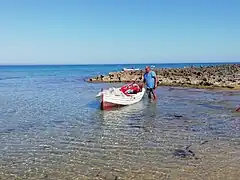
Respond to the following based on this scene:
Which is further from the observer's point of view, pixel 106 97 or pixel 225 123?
pixel 106 97

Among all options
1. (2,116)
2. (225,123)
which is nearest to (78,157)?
(225,123)

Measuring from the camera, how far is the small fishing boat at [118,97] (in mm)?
20953

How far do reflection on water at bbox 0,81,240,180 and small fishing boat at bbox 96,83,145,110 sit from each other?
4.39 ft

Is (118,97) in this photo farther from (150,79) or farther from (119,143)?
(119,143)

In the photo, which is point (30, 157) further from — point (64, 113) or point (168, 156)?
point (64, 113)

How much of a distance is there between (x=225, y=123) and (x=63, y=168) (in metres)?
8.91

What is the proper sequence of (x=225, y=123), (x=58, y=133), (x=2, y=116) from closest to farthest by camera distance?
(x=58, y=133) → (x=225, y=123) → (x=2, y=116)

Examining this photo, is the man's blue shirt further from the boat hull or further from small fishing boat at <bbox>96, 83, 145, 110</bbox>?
the boat hull

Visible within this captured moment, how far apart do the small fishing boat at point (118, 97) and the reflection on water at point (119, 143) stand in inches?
52.7

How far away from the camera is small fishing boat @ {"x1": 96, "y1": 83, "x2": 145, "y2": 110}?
68.7ft

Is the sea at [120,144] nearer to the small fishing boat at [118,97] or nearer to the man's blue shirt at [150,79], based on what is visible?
the small fishing boat at [118,97]

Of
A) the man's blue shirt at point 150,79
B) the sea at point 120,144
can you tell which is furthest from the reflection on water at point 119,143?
the man's blue shirt at point 150,79

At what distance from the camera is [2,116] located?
725 inches

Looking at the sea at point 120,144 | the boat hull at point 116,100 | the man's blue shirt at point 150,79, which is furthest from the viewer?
the man's blue shirt at point 150,79
